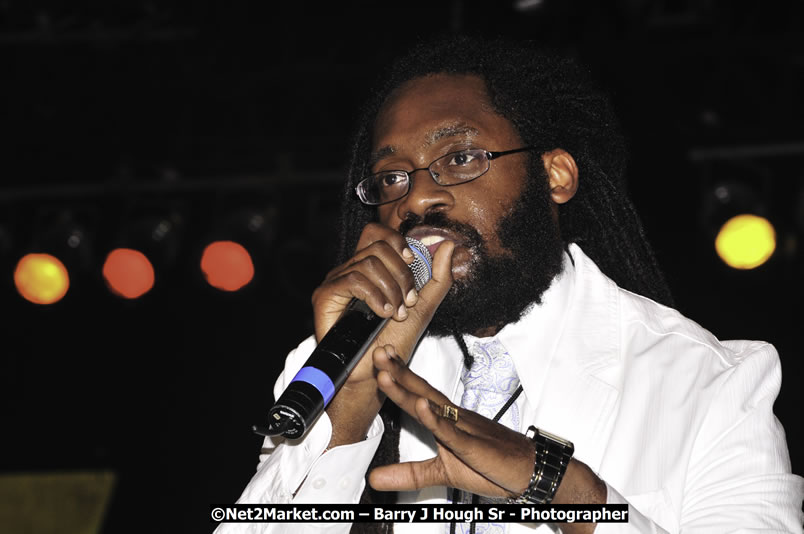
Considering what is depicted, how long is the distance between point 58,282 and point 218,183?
2.88 feet

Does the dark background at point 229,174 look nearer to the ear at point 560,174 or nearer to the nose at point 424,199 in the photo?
the ear at point 560,174

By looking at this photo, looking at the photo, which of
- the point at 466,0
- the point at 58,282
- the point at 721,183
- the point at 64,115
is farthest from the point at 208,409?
the point at 721,183

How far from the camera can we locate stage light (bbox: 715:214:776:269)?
369 cm

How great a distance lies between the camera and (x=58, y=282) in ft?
13.4

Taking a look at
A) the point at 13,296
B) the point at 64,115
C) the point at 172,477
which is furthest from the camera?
the point at 13,296

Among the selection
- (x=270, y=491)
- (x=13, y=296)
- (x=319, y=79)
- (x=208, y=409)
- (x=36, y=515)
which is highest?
(x=319, y=79)

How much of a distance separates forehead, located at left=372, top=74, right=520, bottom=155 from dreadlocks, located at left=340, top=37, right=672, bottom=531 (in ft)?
0.13

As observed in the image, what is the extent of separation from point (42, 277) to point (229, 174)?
39.5 inches

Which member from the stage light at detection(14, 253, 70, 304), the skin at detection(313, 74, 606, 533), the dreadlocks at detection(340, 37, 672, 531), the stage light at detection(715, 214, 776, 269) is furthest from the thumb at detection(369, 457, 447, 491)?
the stage light at detection(14, 253, 70, 304)

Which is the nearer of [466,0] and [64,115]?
[466,0]

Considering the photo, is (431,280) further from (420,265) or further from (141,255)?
(141,255)

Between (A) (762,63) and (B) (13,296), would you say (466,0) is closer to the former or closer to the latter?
(A) (762,63)

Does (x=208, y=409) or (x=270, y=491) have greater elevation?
(x=208, y=409)

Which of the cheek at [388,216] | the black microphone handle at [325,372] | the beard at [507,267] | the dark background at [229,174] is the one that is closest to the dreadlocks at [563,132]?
the beard at [507,267]
